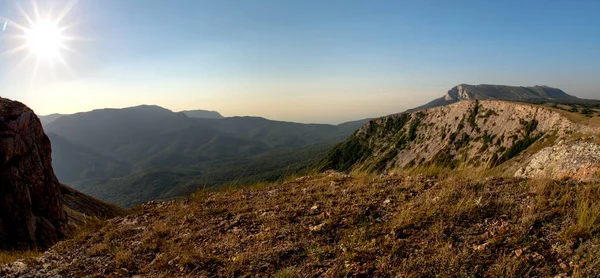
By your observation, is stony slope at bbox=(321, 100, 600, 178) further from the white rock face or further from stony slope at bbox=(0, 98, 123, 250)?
stony slope at bbox=(0, 98, 123, 250)

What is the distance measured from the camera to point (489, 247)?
4.30 metres

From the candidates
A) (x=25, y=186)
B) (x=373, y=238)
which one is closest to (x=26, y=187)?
(x=25, y=186)

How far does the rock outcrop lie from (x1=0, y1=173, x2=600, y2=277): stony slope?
31.6ft

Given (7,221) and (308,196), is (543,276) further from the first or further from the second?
(7,221)

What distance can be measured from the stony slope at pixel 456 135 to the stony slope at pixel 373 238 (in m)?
41.4

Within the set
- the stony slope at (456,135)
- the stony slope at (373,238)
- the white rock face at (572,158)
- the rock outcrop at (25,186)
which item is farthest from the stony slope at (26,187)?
the stony slope at (456,135)

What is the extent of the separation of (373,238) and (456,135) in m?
97.7

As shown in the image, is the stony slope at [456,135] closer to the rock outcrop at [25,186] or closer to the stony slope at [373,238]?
the stony slope at [373,238]

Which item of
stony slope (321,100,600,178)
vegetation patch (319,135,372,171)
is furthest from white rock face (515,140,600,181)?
vegetation patch (319,135,372,171)

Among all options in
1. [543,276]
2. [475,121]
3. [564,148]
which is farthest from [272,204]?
[475,121]

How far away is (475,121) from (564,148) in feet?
165

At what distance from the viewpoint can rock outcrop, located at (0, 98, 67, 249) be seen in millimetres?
14249

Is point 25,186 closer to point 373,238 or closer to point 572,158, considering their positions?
point 373,238

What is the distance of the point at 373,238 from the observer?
16.8 feet
